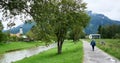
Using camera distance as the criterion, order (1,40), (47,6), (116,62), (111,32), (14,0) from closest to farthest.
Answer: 1. (14,0)
2. (47,6)
3. (116,62)
4. (1,40)
5. (111,32)

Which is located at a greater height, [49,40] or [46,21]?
[46,21]

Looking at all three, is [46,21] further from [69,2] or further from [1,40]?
[1,40]

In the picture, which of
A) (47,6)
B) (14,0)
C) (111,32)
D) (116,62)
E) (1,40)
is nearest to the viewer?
(14,0)

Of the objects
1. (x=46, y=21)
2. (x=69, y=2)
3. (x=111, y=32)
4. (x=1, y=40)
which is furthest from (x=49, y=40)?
(x=111, y=32)

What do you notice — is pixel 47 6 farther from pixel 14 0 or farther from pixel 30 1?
pixel 14 0

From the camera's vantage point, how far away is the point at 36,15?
16516 millimetres

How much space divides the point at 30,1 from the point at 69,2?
28.0 m

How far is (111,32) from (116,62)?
159557mm

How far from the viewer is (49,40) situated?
1720 centimetres

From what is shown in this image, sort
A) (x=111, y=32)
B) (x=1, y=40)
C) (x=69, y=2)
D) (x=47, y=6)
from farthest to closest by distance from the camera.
Result: 1. (x=111, y=32)
2. (x=1, y=40)
3. (x=69, y=2)
4. (x=47, y=6)

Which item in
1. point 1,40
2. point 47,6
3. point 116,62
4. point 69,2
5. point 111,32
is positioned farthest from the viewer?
point 111,32

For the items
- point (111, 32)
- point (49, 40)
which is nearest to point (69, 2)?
point (49, 40)

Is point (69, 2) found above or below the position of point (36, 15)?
above

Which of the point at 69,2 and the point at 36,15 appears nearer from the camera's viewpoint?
the point at 36,15
